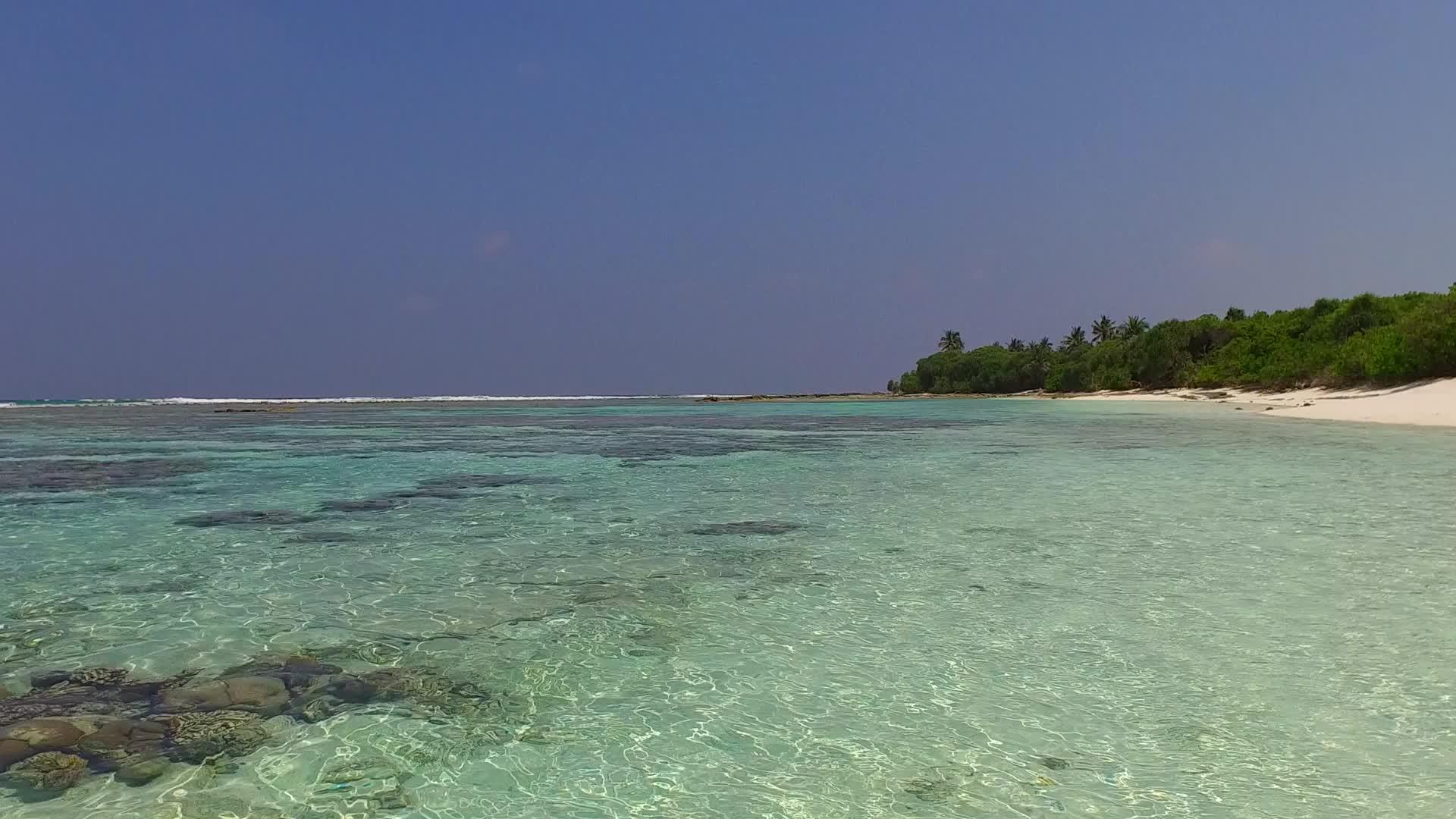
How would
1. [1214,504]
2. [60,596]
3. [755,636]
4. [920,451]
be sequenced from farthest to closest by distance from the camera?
1. [920,451]
2. [1214,504]
3. [60,596]
4. [755,636]

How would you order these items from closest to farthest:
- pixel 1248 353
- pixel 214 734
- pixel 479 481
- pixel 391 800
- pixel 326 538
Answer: pixel 391 800, pixel 214 734, pixel 326 538, pixel 479 481, pixel 1248 353

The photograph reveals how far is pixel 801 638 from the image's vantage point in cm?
632

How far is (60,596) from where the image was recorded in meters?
7.56

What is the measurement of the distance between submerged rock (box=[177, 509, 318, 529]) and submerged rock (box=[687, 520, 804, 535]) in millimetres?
5914

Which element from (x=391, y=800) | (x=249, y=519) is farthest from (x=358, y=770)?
(x=249, y=519)

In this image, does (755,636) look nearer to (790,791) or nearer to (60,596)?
(790,791)

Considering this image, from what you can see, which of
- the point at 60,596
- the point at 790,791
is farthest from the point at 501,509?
the point at 790,791

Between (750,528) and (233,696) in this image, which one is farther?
(750,528)

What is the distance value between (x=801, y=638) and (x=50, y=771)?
180 inches

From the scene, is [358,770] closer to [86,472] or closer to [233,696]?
[233,696]

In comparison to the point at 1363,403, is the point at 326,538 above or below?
below

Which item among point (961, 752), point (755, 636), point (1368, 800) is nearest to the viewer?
point (1368, 800)

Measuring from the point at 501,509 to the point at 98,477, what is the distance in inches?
433

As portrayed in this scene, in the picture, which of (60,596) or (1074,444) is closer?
(60,596)
